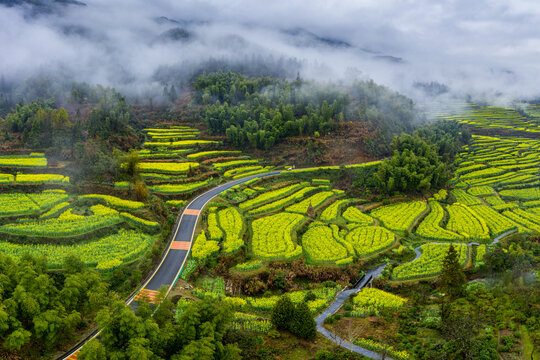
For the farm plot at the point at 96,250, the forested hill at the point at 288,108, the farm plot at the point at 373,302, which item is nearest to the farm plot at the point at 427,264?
the farm plot at the point at 373,302

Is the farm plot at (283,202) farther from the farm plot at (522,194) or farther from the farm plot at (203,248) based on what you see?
the farm plot at (522,194)

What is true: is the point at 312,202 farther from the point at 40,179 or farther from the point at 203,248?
the point at 40,179

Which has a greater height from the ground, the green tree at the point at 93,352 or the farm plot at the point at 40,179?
the farm plot at the point at 40,179

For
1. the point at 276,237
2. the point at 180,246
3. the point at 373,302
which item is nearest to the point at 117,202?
the point at 180,246

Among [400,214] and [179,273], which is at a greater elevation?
[400,214]

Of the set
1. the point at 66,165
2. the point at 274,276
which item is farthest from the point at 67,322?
the point at 66,165

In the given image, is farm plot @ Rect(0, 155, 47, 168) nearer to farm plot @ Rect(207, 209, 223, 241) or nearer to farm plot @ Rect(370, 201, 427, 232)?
farm plot @ Rect(207, 209, 223, 241)

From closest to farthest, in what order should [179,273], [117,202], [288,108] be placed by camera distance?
1. [179,273]
2. [117,202]
3. [288,108]
